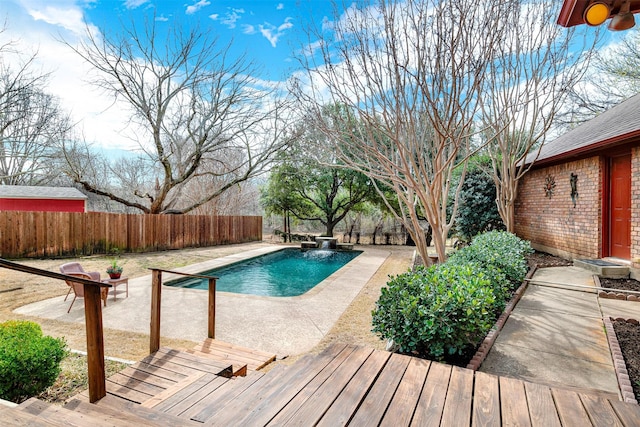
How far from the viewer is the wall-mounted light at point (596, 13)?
2.55m

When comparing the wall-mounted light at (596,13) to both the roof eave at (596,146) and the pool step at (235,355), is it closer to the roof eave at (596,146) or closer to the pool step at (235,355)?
the roof eave at (596,146)

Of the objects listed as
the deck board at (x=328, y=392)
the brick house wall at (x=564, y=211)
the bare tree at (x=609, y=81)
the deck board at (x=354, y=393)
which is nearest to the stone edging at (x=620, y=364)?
the deck board at (x=354, y=393)

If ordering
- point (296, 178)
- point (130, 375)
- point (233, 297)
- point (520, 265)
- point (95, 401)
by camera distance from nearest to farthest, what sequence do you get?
1. point (95, 401)
2. point (130, 375)
3. point (520, 265)
4. point (233, 297)
5. point (296, 178)

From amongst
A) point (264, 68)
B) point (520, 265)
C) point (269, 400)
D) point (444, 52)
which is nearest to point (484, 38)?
point (444, 52)

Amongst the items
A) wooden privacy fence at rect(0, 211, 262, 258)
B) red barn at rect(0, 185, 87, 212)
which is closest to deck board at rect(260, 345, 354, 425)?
wooden privacy fence at rect(0, 211, 262, 258)

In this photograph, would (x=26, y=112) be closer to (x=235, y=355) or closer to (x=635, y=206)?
(x=235, y=355)

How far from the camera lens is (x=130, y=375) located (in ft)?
8.54

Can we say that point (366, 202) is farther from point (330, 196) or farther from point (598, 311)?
point (598, 311)

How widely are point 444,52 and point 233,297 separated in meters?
5.08

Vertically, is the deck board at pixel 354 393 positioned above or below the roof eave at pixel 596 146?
below

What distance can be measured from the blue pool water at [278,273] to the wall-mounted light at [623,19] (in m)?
6.60

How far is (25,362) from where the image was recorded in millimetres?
2484

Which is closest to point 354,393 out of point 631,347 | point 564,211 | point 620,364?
point 620,364

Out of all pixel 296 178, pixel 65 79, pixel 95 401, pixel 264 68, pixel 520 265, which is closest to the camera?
pixel 95 401
